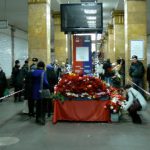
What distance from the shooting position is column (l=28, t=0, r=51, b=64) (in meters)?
15.4

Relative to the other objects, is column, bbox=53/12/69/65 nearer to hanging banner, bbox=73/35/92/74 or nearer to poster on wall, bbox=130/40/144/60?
poster on wall, bbox=130/40/144/60

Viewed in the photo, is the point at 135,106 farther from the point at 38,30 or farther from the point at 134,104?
the point at 38,30

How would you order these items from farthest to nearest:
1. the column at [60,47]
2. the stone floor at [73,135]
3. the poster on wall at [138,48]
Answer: the column at [60,47] < the poster on wall at [138,48] < the stone floor at [73,135]

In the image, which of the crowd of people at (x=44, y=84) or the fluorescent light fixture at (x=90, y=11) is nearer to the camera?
the crowd of people at (x=44, y=84)

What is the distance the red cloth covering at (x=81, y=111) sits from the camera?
10.5m

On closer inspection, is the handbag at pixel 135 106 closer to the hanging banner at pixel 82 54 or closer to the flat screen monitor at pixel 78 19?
the hanging banner at pixel 82 54

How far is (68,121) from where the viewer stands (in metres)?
10.7

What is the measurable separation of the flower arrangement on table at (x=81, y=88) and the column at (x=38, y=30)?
4.73 m

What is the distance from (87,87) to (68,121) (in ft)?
3.40

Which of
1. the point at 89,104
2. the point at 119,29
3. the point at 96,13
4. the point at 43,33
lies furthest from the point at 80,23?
the point at 119,29

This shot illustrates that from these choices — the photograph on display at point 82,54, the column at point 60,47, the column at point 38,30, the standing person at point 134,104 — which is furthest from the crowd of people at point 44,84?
the column at point 60,47

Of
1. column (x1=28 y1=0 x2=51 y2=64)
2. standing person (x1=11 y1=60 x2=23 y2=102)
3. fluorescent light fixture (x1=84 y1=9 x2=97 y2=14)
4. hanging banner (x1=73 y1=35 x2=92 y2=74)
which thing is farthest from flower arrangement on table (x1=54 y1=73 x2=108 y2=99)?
standing person (x1=11 y1=60 x2=23 y2=102)

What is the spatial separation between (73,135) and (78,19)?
18.0ft

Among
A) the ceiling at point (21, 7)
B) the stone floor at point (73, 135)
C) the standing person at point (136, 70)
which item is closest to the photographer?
the stone floor at point (73, 135)
